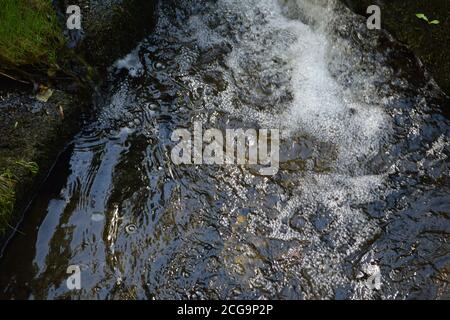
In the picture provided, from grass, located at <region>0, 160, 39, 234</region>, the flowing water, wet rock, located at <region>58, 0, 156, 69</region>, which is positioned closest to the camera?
the flowing water

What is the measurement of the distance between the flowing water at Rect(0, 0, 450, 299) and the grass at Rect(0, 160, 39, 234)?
0.65 feet

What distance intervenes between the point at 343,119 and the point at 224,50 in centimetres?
172

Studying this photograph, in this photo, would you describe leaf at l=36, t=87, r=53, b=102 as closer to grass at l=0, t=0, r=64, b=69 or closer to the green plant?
grass at l=0, t=0, r=64, b=69

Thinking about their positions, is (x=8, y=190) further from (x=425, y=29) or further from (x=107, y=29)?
(x=425, y=29)

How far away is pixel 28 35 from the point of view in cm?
497

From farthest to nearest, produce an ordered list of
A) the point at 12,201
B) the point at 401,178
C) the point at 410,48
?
the point at 410,48 < the point at 401,178 < the point at 12,201

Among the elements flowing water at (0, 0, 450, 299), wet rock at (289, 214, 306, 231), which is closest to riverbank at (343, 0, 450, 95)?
flowing water at (0, 0, 450, 299)

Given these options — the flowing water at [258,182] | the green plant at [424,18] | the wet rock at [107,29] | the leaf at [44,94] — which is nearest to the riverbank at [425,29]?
the green plant at [424,18]

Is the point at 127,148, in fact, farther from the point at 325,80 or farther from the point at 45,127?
the point at 325,80

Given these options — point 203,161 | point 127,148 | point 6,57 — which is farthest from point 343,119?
point 6,57

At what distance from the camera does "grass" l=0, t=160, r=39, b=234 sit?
429cm

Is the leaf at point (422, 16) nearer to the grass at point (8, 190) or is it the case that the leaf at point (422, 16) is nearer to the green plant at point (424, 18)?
the green plant at point (424, 18)

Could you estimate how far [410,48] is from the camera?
561 centimetres

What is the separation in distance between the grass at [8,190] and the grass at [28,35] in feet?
3.89
